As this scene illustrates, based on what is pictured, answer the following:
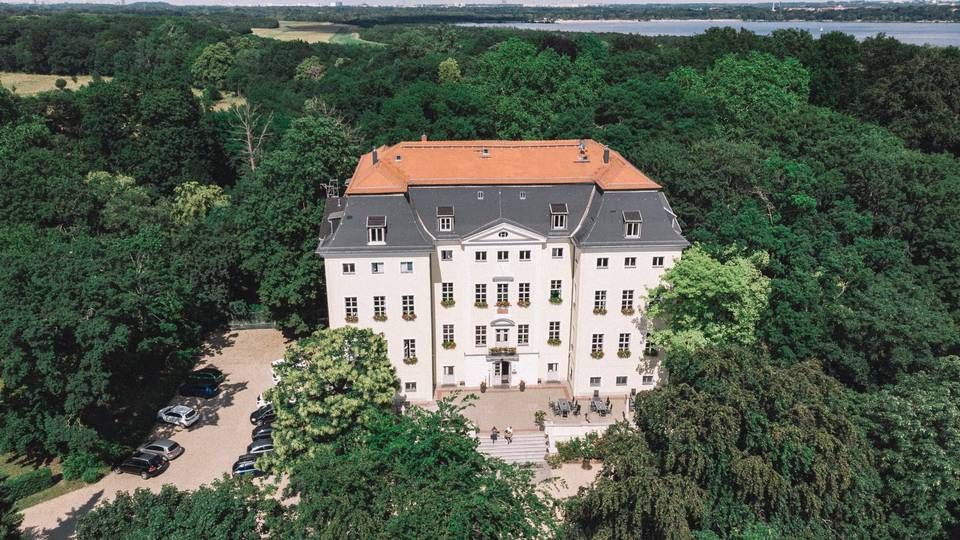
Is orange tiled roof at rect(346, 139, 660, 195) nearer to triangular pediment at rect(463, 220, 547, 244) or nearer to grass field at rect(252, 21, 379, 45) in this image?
triangular pediment at rect(463, 220, 547, 244)

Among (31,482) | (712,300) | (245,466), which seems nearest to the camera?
(31,482)

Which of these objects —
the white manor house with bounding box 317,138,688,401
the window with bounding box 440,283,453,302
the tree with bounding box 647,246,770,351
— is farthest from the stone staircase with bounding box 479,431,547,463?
the tree with bounding box 647,246,770,351

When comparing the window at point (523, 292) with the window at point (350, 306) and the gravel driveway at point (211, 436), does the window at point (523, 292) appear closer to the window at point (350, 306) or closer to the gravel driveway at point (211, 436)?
the window at point (350, 306)

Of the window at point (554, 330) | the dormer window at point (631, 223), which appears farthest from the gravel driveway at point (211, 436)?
the dormer window at point (631, 223)

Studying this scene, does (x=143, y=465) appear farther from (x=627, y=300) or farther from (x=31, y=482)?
(x=627, y=300)

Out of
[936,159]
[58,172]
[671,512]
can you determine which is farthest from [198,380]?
[936,159]

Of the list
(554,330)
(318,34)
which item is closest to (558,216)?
(554,330)
